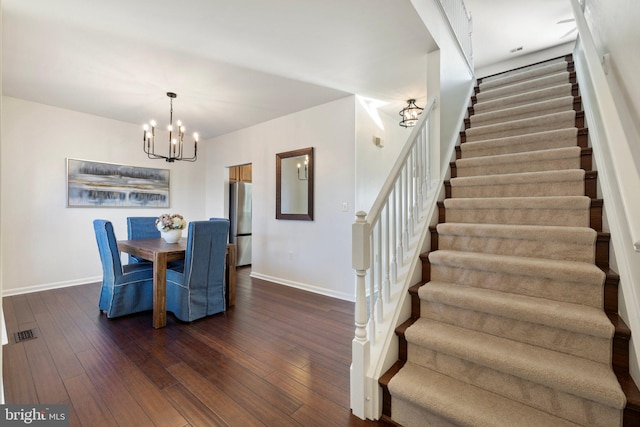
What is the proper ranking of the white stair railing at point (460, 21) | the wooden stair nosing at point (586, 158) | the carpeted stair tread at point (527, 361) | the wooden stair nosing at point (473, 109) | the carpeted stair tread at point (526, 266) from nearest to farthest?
the carpeted stair tread at point (527, 361) < the carpeted stair tread at point (526, 266) < the wooden stair nosing at point (586, 158) < the wooden stair nosing at point (473, 109) < the white stair railing at point (460, 21)

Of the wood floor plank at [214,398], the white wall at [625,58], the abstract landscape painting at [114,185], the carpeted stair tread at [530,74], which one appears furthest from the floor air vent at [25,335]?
the carpeted stair tread at [530,74]

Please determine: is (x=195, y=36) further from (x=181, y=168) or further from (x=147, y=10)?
(x=181, y=168)

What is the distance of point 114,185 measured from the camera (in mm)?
4633

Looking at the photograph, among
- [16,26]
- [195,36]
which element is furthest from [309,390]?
[16,26]

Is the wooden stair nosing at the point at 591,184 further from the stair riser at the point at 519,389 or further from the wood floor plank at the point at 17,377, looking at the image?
the wood floor plank at the point at 17,377

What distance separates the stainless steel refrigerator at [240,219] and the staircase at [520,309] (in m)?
3.99

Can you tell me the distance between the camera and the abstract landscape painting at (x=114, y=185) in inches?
168

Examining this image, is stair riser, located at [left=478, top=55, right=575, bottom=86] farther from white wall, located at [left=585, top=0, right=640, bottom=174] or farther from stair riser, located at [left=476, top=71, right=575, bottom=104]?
white wall, located at [left=585, top=0, right=640, bottom=174]

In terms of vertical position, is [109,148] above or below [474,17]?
below

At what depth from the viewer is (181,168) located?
554 cm

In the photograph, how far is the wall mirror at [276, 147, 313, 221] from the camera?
418 centimetres

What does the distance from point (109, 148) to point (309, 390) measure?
4.78 metres

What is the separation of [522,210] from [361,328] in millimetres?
1484

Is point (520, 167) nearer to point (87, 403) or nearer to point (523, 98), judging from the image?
point (523, 98)
